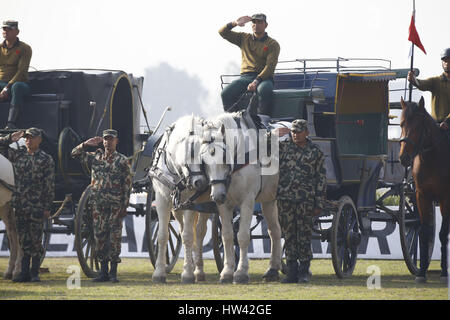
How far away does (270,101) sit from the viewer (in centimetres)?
1260

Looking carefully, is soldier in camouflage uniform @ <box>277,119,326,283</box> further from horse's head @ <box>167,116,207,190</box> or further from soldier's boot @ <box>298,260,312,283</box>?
horse's head @ <box>167,116,207,190</box>

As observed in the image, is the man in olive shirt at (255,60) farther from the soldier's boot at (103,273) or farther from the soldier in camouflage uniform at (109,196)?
the soldier's boot at (103,273)

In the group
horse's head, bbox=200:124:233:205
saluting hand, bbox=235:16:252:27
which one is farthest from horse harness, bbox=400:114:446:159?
saluting hand, bbox=235:16:252:27

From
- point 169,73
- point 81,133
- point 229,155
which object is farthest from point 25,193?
point 169,73

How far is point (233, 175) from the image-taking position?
1137 centimetres

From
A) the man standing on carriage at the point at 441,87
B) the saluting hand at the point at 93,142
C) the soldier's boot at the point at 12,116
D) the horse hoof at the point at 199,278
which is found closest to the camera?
the horse hoof at the point at 199,278

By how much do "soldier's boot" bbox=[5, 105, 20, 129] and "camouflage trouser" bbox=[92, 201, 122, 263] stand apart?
1731 mm

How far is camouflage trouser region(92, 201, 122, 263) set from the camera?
11.9 m

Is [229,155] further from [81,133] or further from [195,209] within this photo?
[81,133]

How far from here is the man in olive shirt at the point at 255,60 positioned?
41.0 ft

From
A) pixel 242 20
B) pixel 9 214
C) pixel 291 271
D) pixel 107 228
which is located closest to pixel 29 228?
pixel 9 214

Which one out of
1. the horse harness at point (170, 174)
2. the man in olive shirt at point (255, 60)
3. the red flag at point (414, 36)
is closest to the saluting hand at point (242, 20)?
the man in olive shirt at point (255, 60)

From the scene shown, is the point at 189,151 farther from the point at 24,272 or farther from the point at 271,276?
the point at 24,272

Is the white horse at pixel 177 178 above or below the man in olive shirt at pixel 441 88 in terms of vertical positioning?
below
